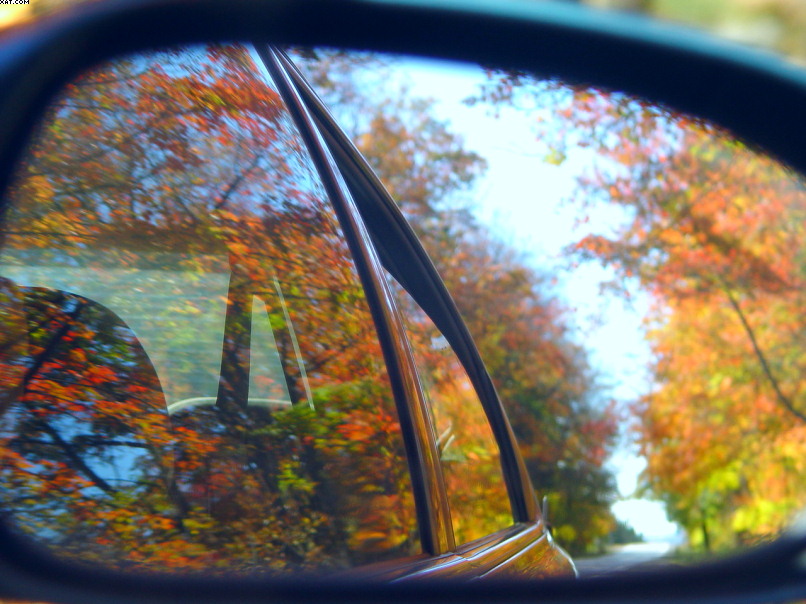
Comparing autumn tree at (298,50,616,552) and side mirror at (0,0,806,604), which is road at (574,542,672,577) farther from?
autumn tree at (298,50,616,552)

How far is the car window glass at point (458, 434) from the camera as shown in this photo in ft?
6.56

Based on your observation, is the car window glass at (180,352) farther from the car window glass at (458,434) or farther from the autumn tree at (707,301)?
the autumn tree at (707,301)

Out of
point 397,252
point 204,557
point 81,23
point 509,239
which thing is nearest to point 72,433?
point 204,557

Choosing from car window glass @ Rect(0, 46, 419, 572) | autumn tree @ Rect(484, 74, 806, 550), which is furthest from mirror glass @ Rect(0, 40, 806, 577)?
autumn tree @ Rect(484, 74, 806, 550)

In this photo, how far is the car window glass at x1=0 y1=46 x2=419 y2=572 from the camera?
117 cm

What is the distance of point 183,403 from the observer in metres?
1.29

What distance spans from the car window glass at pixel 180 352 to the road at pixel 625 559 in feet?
1.47

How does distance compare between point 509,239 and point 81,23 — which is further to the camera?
point 509,239

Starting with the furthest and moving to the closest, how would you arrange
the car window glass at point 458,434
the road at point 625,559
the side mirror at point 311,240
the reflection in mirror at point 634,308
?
the reflection in mirror at point 634,308 → the car window glass at point 458,434 → the road at point 625,559 → the side mirror at point 311,240

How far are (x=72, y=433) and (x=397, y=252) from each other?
1.17m

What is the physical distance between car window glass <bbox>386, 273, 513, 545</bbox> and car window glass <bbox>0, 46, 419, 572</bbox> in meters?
0.37

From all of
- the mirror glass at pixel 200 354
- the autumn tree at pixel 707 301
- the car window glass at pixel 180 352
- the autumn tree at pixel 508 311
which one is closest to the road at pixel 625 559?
the mirror glass at pixel 200 354

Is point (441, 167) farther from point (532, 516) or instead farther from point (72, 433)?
point (72, 433)

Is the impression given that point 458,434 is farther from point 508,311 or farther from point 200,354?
point 508,311
